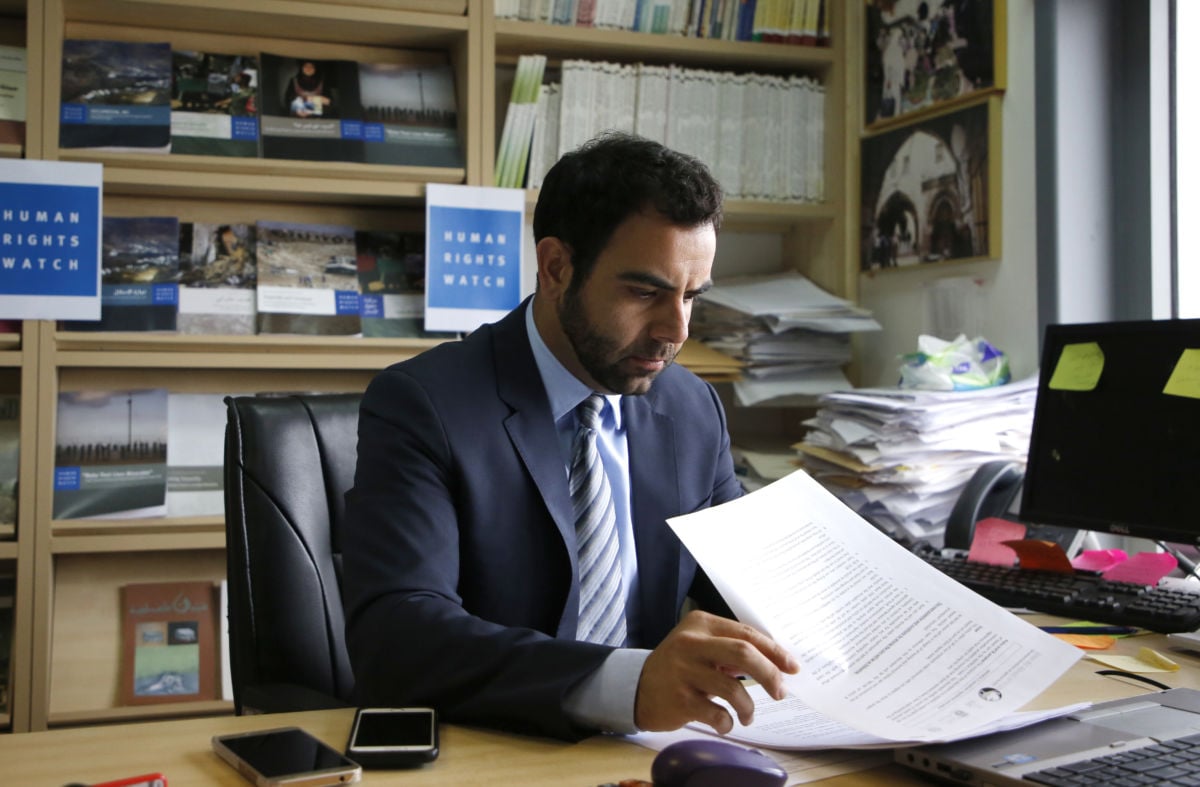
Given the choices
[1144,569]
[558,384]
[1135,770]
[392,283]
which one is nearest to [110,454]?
[392,283]

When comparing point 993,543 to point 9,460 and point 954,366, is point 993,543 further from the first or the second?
point 9,460

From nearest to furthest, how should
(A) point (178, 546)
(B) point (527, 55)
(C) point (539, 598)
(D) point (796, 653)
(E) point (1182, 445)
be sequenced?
(D) point (796, 653) → (C) point (539, 598) → (E) point (1182, 445) → (A) point (178, 546) → (B) point (527, 55)

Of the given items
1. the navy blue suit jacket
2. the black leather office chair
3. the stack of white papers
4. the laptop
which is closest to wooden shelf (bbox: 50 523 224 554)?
the black leather office chair

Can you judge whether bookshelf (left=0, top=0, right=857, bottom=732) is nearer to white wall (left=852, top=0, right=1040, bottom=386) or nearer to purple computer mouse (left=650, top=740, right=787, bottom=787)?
white wall (left=852, top=0, right=1040, bottom=386)

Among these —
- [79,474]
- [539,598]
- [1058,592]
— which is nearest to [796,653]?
[539,598]

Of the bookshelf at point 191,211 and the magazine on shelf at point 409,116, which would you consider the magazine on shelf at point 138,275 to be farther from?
the magazine on shelf at point 409,116

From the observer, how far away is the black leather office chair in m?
1.36

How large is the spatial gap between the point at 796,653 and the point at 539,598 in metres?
0.44

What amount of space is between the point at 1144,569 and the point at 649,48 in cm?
160

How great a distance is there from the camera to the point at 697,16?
102 inches

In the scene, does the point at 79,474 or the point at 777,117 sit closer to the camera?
the point at 79,474

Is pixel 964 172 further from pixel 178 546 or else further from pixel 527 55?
pixel 178 546

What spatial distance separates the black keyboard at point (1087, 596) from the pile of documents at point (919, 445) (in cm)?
43

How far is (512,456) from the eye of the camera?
1253 mm
